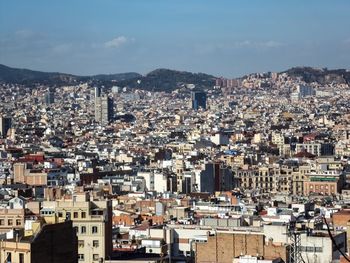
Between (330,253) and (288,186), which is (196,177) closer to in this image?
(288,186)

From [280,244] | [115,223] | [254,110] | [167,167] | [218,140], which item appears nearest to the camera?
[280,244]

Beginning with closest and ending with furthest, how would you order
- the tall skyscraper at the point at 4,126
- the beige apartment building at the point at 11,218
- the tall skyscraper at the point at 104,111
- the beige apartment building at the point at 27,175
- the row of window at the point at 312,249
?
1. the row of window at the point at 312,249
2. the beige apartment building at the point at 11,218
3. the beige apartment building at the point at 27,175
4. the tall skyscraper at the point at 4,126
5. the tall skyscraper at the point at 104,111

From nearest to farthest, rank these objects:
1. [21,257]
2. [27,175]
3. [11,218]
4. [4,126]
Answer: [21,257] < [11,218] < [27,175] < [4,126]

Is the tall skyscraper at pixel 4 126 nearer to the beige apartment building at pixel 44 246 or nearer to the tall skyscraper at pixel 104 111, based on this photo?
the tall skyscraper at pixel 104 111

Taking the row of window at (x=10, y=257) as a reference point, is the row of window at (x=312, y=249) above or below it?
below

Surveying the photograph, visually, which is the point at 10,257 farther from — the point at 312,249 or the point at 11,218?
the point at 11,218

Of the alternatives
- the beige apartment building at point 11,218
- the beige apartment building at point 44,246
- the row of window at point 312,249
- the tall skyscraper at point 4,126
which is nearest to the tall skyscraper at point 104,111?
the tall skyscraper at point 4,126

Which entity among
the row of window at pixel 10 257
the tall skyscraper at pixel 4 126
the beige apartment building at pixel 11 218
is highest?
the row of window at pixel 10 257

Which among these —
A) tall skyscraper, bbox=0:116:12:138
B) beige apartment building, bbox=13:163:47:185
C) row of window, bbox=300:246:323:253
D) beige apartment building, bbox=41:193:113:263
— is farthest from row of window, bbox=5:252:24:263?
tall skyscraper, bbox=0:116:12:138

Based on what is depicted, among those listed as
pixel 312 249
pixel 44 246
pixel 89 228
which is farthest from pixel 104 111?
pixel 44 246

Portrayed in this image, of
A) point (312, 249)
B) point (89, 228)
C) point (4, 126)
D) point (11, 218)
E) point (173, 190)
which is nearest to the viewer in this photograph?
point (312, 249)

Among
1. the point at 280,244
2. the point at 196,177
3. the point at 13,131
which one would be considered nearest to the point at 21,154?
the point at 196,177
